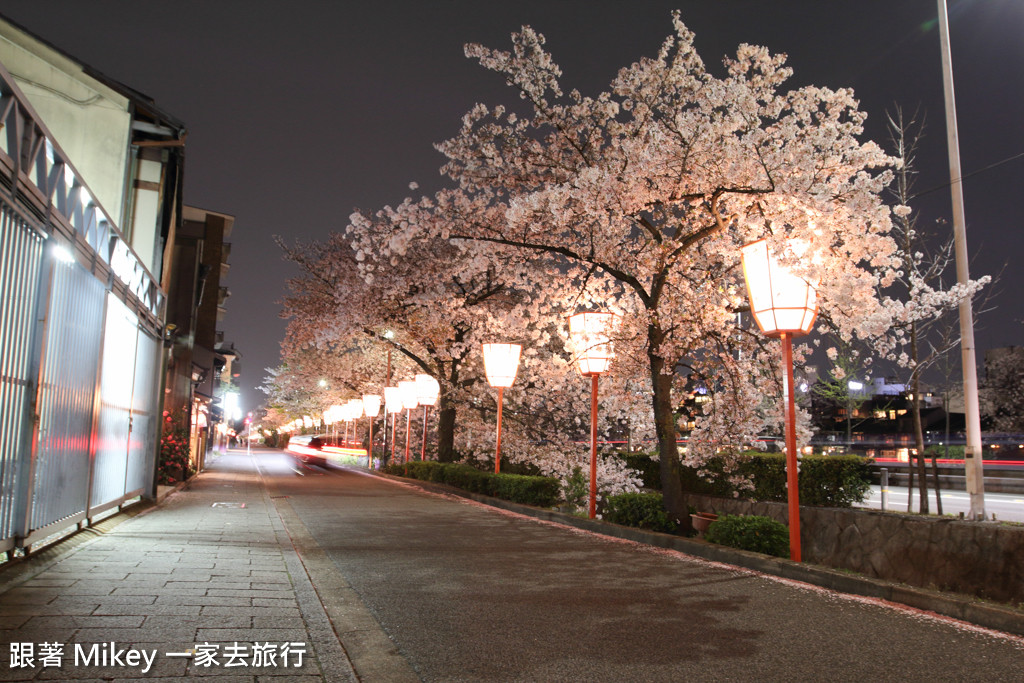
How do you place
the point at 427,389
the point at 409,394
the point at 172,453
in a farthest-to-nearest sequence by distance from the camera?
the point at 409,394 → the point at 427,389 → the point at 172,453

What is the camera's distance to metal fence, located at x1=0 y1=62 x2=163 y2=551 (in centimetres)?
599

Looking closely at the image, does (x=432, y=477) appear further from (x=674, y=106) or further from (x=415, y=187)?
(x=674, y=106)

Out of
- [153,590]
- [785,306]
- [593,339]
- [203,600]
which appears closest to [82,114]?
[593,339]

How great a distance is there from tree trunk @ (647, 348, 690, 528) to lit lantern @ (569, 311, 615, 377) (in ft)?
5.23

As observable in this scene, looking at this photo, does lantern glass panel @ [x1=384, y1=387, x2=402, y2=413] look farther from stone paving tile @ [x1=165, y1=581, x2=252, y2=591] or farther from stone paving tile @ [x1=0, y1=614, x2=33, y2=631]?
stone paving tile @ [x1=0, y1=614, x2=33, y2=631]

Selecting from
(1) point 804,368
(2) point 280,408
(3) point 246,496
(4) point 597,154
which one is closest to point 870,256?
(1) point 804,368

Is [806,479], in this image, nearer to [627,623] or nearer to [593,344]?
[593,344]

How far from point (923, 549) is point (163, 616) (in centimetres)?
917

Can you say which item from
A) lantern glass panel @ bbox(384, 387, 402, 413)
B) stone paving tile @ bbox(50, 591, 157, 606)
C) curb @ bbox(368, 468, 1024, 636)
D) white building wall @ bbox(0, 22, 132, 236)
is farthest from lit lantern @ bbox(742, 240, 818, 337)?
lantern glass panel @ bbox(384, 387, 402, 413)

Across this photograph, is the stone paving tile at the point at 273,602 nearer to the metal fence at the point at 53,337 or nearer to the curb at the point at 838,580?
the metal fence at the point at 53,337

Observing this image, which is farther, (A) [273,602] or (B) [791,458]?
(B) [791,458]

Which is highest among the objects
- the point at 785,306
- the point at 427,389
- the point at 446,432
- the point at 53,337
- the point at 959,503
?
the point at 785,306

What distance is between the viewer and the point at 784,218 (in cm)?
1188

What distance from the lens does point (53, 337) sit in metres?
7.24
